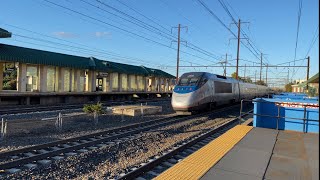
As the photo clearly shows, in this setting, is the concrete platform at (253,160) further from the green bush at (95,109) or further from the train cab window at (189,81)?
the train cab window at (189,81)

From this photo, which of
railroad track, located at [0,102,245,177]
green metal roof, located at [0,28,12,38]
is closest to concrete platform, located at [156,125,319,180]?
railroad track, located at [0,102,245,177]

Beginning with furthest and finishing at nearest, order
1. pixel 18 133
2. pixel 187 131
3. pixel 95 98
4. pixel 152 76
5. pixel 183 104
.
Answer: pixel 152 76, pixel 95 98, pixel 183 104, pixel 187 131, pixel 18 133

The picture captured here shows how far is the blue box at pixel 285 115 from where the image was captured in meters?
11.4

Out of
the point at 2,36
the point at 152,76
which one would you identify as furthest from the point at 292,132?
the point at 152,76

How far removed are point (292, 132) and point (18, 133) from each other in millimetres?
10969

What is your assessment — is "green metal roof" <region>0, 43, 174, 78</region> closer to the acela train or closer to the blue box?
the acela train

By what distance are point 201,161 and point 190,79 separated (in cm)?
1359

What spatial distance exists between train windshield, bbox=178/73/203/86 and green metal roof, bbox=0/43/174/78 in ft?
43.3

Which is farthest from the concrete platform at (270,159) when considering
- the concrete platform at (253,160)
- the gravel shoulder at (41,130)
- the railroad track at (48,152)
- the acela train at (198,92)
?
the acela train at (198,92)

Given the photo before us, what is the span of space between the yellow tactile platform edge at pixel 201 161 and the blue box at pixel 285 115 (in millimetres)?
2939

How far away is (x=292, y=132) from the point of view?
11.6 metres

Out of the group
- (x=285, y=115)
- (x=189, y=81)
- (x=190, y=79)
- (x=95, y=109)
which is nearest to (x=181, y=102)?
(x=189, y=81)

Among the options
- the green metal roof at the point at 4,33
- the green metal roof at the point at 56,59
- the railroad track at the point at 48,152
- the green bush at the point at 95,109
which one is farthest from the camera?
the green metal roof at the point at 56,59

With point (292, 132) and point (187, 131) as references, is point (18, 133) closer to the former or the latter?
point (187, 131)
